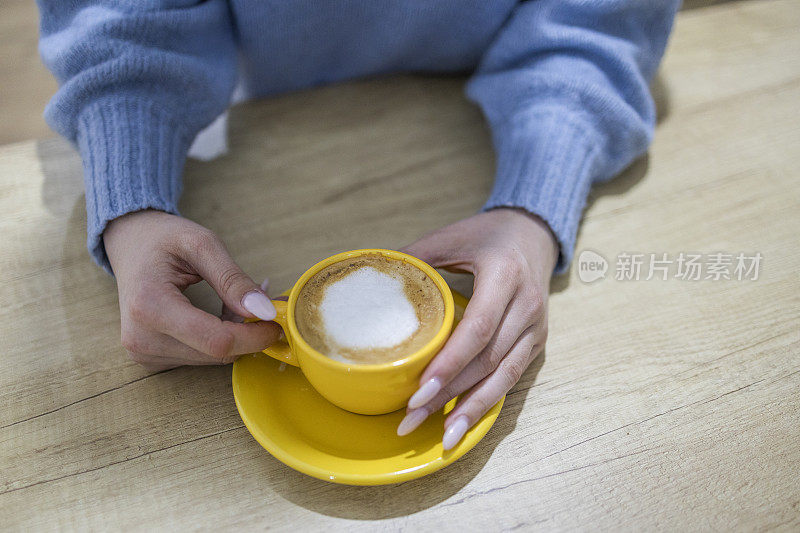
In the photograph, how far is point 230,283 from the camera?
612 millimetres

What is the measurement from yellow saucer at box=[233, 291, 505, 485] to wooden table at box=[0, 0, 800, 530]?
0.05 m

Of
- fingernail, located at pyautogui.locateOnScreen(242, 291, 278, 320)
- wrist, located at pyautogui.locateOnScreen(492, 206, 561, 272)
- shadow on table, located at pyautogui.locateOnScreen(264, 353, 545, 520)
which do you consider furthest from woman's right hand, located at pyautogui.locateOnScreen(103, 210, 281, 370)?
wrist, located at pyautogui.locateOnScreen(492, 206, 561, 272)

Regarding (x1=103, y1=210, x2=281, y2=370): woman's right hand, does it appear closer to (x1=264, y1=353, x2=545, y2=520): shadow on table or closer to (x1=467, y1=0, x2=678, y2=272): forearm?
(x1=264, y1=353, x2=545, y2=520): shadow on table

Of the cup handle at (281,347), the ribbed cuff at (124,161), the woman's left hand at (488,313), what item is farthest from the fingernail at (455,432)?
the ribbed cuff at (124,161)

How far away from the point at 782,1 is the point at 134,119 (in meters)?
1.32

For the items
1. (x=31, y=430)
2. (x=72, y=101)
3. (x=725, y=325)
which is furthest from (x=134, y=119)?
(x=725, y=325)

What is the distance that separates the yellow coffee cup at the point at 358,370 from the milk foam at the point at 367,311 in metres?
0.03

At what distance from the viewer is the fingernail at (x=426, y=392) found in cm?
54

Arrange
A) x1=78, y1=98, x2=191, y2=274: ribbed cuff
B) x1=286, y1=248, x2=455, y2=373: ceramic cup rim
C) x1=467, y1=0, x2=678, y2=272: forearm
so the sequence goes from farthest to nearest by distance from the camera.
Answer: x1=467, y1=0, x2=678, y2=272: forearm, x1=78, y1=98, x2=191, y2=274: ribbed cuff, x1=286, y1=248, x2=455, y2=373: ceramic cup rim

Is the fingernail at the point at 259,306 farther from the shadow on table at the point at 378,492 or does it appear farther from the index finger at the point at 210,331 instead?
the shadow on table at the point at 378,492

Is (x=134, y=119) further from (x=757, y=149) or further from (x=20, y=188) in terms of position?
(x=757, y=149)

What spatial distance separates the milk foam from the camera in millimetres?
549

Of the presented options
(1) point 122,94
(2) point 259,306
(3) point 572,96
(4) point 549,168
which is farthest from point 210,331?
(3) point 572,96

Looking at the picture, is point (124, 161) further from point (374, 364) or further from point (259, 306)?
point (374, 364)
